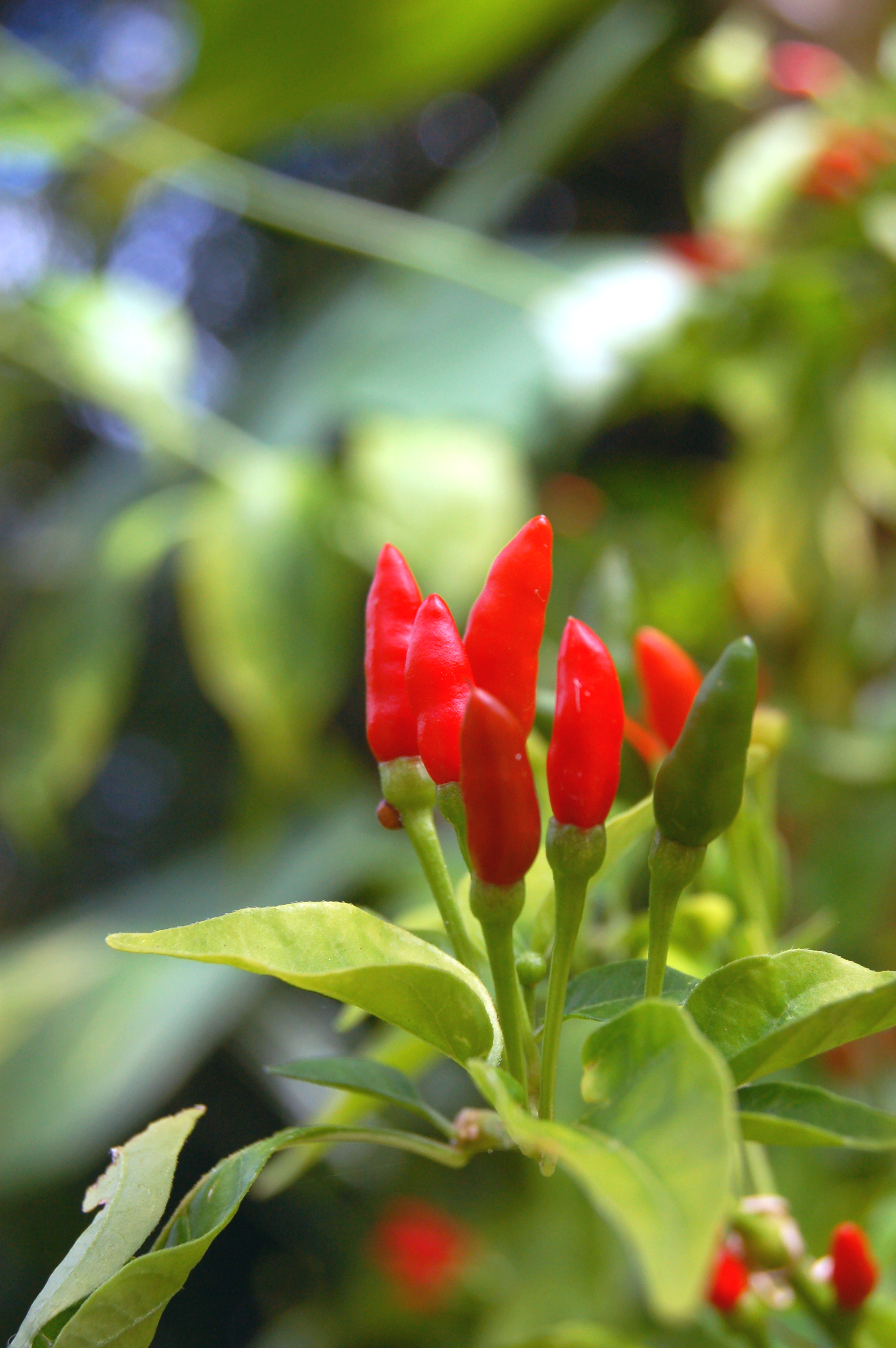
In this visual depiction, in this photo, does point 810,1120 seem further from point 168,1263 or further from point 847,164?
point 847,164

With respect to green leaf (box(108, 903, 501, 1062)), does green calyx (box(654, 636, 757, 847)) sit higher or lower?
higher

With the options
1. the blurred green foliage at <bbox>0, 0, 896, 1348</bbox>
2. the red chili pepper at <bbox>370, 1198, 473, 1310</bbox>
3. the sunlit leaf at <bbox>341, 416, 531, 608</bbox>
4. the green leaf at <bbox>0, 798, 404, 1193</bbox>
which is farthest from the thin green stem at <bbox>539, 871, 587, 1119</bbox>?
the red chili pepper at <bbox>370, 1198, 473, 1310</bbox>

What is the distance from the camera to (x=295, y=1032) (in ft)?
5.10

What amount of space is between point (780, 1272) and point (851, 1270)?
3 cm

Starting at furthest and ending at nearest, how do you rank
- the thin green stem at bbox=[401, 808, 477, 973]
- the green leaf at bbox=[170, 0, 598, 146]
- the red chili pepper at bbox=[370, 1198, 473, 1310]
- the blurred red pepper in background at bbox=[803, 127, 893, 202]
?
1. the green leaf at bbox=[170, 0, 598, 146]
2. the red chili pepper at bbox=[370, 1198, 473, 1310]
3. the blurred red pepper in background at bbox=[803, 127, 893, 202]
4. the thin green stem at bbox=[401, 808, 477, 973]

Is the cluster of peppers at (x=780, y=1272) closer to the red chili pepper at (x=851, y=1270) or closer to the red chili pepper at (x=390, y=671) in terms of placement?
the red chili pepper at (x=851, y=1270)

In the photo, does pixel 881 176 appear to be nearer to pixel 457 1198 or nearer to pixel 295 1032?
pixel 295 1032

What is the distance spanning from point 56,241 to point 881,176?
69.3 inches

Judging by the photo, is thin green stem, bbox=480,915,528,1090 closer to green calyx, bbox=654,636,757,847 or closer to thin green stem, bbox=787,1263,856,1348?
green calyx, bbox=654,636,757,847

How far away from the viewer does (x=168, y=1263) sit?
21 centimetres

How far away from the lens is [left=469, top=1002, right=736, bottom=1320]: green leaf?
0.47 ft

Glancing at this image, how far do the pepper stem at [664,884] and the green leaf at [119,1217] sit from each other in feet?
0.32

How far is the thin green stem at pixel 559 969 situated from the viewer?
0.22 meters

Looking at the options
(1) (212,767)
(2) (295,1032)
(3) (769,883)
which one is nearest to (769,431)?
(3) (769,883)
